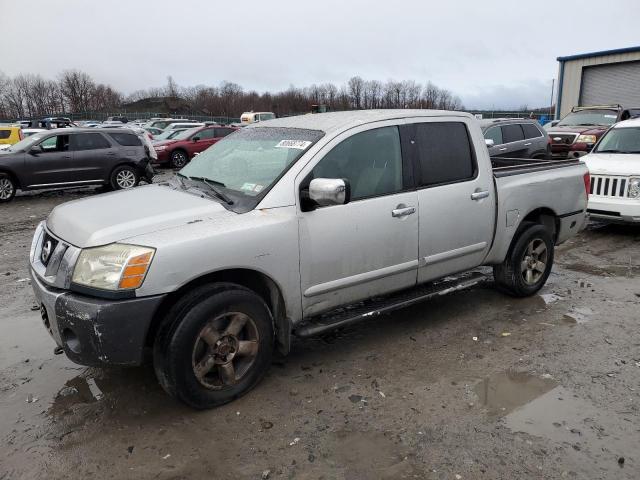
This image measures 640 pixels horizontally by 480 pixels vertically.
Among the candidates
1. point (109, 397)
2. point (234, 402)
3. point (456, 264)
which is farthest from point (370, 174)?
point (109, 397)

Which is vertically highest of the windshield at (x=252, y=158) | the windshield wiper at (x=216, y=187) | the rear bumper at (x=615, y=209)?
the windshield at (x=252, y=158)

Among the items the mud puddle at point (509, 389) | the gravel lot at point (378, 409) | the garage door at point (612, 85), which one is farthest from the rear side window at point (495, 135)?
the garage door at point (612, 85)

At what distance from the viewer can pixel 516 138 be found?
1241 cm

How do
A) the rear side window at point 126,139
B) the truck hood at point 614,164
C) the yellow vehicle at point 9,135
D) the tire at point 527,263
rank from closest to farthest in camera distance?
1. the tire at point 527,263
2. the truck hood at point 614,164
3. the rear side window at point 126,139
4. the yellow vehicle at point 9,135

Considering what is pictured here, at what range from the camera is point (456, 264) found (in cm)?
443

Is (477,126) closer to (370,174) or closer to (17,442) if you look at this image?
(370,174)

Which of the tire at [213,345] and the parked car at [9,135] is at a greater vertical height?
the parked car at [9,135]

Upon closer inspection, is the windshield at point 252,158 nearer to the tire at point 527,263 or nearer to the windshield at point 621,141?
the tire at point 527,263

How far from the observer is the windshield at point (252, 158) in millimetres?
3613

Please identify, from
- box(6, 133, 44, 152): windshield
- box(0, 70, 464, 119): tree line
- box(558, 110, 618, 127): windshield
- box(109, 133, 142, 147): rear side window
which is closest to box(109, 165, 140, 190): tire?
box(109, 133, 142, 147): rear side window

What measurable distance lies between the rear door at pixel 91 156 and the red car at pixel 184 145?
5.15 metres

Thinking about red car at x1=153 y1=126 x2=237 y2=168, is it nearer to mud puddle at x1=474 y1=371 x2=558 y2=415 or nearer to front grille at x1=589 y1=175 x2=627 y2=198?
front grille at x1=589 y1=175 x2=627 y2=198

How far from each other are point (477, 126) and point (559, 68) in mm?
27274

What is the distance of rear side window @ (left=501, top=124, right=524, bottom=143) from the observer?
40.1 feet
